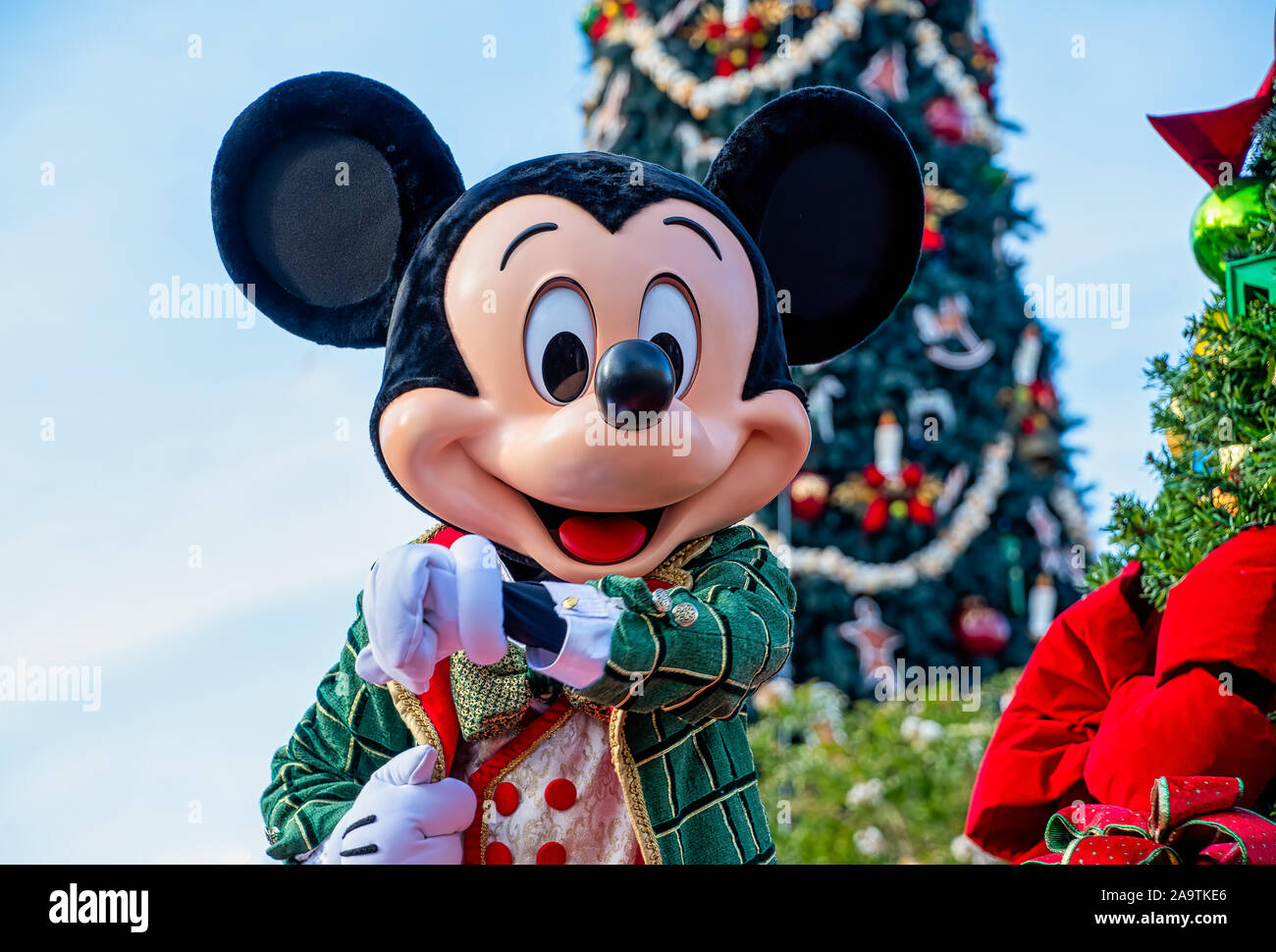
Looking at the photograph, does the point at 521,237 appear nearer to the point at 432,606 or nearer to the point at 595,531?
the point at 595,531

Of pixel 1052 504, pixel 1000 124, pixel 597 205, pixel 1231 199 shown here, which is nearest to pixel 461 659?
pixel 597 205

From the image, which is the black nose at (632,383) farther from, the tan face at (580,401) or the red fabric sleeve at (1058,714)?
the red fabric sleeve at (1058,714)

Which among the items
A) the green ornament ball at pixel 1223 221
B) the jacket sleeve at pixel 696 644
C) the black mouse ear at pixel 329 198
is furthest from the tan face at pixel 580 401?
the green ornament ball at pixel 1223 221

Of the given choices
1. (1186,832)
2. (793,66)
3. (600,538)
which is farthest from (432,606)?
(793,66)

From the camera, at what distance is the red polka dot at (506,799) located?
2.00 metres

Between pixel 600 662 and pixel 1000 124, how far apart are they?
426 centimetres

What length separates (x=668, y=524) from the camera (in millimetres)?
2086

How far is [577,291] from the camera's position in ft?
6.48

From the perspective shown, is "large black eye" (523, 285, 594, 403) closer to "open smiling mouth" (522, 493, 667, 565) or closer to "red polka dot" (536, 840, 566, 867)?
"open smiling mouth" (522, 493, 667, 565)

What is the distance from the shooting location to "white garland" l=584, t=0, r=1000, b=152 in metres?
5.00

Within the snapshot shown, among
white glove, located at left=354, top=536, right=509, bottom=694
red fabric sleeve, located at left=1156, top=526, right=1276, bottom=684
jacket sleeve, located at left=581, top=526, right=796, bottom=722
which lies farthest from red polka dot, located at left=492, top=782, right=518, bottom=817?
red fabric sleeve, located at left=1156, top=526, right=1276, bottom=684

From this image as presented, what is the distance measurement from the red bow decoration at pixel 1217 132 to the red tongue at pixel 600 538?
49.5 inches

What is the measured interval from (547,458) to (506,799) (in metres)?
0.52
